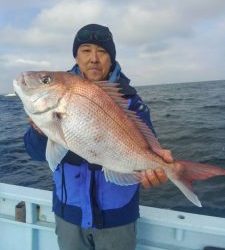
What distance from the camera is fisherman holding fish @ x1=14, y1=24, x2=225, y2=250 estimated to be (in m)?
2.40

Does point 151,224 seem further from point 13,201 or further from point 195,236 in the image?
point 13,201

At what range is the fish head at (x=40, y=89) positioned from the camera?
94.1 inches

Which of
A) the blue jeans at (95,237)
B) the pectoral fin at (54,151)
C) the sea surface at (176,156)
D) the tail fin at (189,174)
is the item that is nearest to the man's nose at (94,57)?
the pectoral fin at (54,151)

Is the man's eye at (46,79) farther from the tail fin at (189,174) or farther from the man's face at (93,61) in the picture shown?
the tail fin at (189,174)

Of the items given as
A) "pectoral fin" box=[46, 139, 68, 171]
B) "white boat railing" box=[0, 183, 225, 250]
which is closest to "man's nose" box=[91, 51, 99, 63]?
"pectoral fin" box=[46, 139, 68, 171]

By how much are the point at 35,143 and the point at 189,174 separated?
1201mm

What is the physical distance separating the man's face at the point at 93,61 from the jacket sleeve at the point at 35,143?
2.19 feet

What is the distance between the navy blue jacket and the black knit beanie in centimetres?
39

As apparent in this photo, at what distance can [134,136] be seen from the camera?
258cm

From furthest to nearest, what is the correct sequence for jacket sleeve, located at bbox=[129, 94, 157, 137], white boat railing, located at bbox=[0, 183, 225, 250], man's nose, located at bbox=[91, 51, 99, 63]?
white boat railing, located at bbox=[0, 183, 225, 250]
man's nose, located at bbox=[91, 51, 99, 63]
jacket sleeve, located at bbox=[129, 94, 157, 137]

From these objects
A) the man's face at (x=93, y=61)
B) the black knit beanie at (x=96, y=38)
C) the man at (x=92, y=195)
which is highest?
the black knit beanie at (x=96, y=38)

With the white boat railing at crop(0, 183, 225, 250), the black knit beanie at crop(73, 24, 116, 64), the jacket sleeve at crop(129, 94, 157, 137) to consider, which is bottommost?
the white boat railing at crop(0, 183, 225, 250)

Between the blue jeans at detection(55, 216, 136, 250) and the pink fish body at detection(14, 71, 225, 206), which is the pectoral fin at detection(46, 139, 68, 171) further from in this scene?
the blue jeans at detection(55, 216, 136, 250)

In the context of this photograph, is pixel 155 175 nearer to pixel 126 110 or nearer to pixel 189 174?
pixel 189 174
